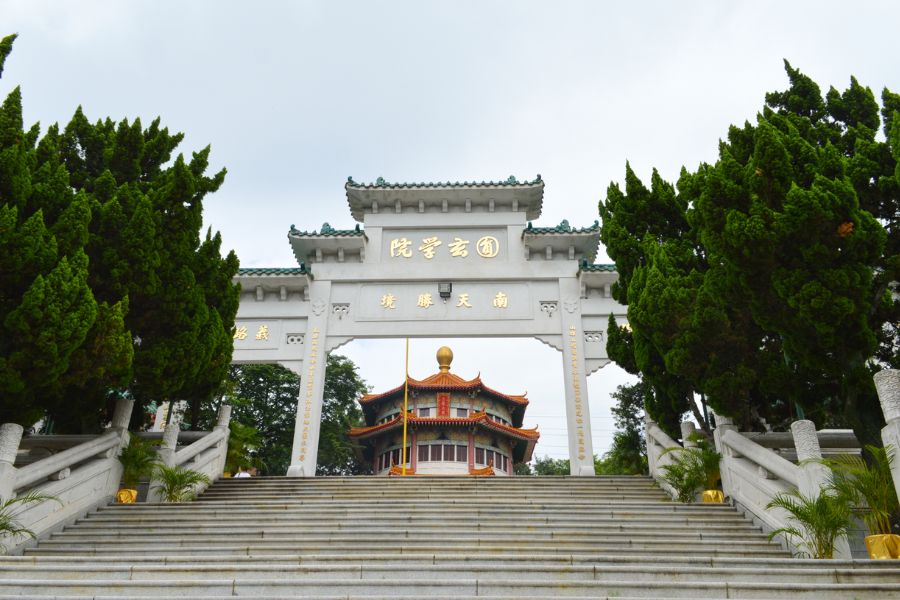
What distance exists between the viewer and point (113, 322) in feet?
23.7

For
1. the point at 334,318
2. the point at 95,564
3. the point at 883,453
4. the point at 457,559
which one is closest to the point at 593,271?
the point at 334,318

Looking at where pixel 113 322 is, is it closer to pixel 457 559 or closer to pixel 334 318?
pixel 457 559

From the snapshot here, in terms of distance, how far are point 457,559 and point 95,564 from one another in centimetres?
280

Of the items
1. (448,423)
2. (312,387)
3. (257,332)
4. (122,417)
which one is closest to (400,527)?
(122,417)

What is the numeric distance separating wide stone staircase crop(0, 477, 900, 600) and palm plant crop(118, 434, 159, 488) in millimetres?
657

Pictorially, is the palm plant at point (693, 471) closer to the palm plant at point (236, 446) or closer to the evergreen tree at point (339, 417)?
the palm plant at point (236, 446)

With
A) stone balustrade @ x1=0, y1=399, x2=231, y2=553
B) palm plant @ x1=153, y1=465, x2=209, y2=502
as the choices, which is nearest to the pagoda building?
palm plant @ x1=153, y1=465, x2=209, y2=502

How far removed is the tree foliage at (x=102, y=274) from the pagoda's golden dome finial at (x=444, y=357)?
19.0 m

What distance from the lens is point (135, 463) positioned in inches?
334

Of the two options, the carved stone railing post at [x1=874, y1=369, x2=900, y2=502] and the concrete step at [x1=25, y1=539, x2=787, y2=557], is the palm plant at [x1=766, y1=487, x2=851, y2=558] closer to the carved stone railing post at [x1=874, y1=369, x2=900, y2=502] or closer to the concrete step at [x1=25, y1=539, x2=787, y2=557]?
the concrete step at [x1=25, y1=539, x2=787, y2=557]

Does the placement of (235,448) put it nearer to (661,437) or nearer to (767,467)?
(661,437)

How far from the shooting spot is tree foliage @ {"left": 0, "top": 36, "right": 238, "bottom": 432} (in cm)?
652

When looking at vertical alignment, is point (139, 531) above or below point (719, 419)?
below

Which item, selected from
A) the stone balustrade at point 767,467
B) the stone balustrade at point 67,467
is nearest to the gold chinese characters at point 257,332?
the stone balustrade at point 67,467
